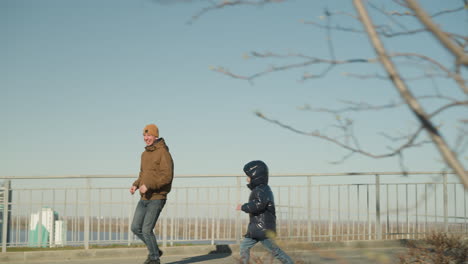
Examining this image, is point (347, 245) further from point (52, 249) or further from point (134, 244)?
point (52, 249)

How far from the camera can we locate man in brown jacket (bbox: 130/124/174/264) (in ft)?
27.1

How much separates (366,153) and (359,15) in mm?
657

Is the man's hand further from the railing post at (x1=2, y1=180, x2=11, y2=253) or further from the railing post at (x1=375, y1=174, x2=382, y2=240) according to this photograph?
the railing post at (x1=375, y1=174, x2=382, y2=240)

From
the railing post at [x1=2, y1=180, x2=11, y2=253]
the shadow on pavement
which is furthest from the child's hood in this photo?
the railing post at [x1=2, y1=180, x2=11, y2=253]

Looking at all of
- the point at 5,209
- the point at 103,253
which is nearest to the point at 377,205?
the point at 103,253

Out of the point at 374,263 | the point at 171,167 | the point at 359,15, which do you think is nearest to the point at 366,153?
the point at 359,15

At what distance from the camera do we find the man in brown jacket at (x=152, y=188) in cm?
Answer: 825

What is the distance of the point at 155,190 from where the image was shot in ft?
27.4

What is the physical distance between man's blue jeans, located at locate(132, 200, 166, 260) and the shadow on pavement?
1.92 metres

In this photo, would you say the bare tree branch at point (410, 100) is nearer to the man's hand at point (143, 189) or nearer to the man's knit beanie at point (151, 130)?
the man's hand at point (143, 189)

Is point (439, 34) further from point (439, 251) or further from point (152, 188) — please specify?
point (152, 188)

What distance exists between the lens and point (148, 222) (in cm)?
827

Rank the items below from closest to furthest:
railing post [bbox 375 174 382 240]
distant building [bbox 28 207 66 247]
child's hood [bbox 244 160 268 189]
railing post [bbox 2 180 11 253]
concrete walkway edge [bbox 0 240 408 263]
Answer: child's hood [bbox 244 160 268 189]
concrete walkway edge [bbox 0 240 408 263]
railing post [bbox 2 180 11 253]
distant building [bbox 28 207 66 247]
railing post [bbox 375 174 382 240]

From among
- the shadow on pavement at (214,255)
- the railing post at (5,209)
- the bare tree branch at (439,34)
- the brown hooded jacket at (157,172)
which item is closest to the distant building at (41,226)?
the railing post at (5,209)
